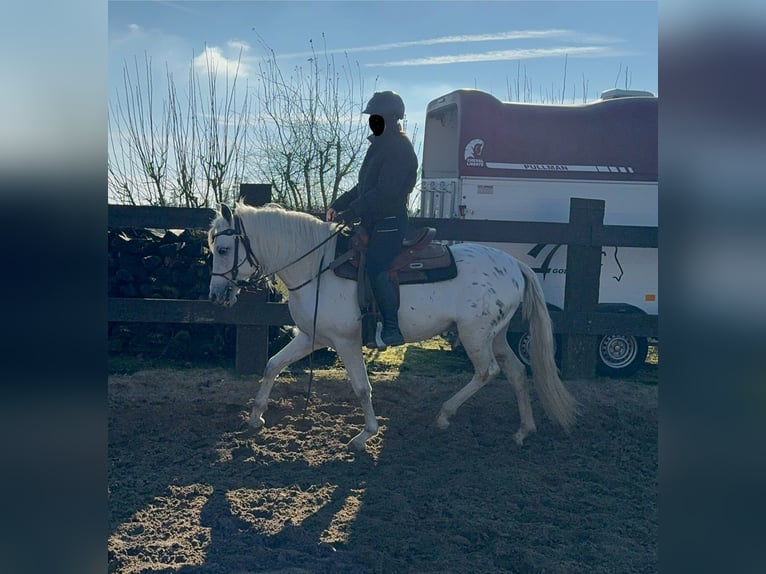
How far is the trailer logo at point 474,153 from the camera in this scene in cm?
832

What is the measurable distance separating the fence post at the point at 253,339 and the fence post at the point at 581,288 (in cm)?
319

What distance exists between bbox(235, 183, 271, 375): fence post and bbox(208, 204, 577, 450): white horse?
5.31 feet

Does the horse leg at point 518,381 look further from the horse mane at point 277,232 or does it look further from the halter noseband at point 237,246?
the halter noseband at point 237,246

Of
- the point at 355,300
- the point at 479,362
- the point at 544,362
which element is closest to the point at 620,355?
the point at 544,362

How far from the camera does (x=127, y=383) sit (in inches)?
276

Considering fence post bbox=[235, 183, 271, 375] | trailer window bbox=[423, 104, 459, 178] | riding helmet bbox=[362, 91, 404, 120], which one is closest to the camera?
riding helmet bbox=[362, 91, 404, 120]

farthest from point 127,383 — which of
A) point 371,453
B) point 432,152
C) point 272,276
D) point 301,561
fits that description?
point 432,152

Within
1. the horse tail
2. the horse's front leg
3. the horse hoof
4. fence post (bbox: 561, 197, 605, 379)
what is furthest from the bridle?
fence post (bbox: 561, 197, 605, 379)

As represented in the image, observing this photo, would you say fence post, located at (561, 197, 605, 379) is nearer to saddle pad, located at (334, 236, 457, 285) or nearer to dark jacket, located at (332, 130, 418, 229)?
saddle pad, located at (334, 236, 457, 285)

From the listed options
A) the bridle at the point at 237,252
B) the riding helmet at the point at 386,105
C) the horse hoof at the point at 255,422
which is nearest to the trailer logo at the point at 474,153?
the riding helmet at the point at 386,105

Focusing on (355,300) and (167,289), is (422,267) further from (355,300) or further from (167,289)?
(167,289)

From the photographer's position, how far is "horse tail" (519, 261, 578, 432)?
578 centimetres

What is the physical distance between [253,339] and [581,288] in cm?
352

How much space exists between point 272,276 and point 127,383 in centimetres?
233
